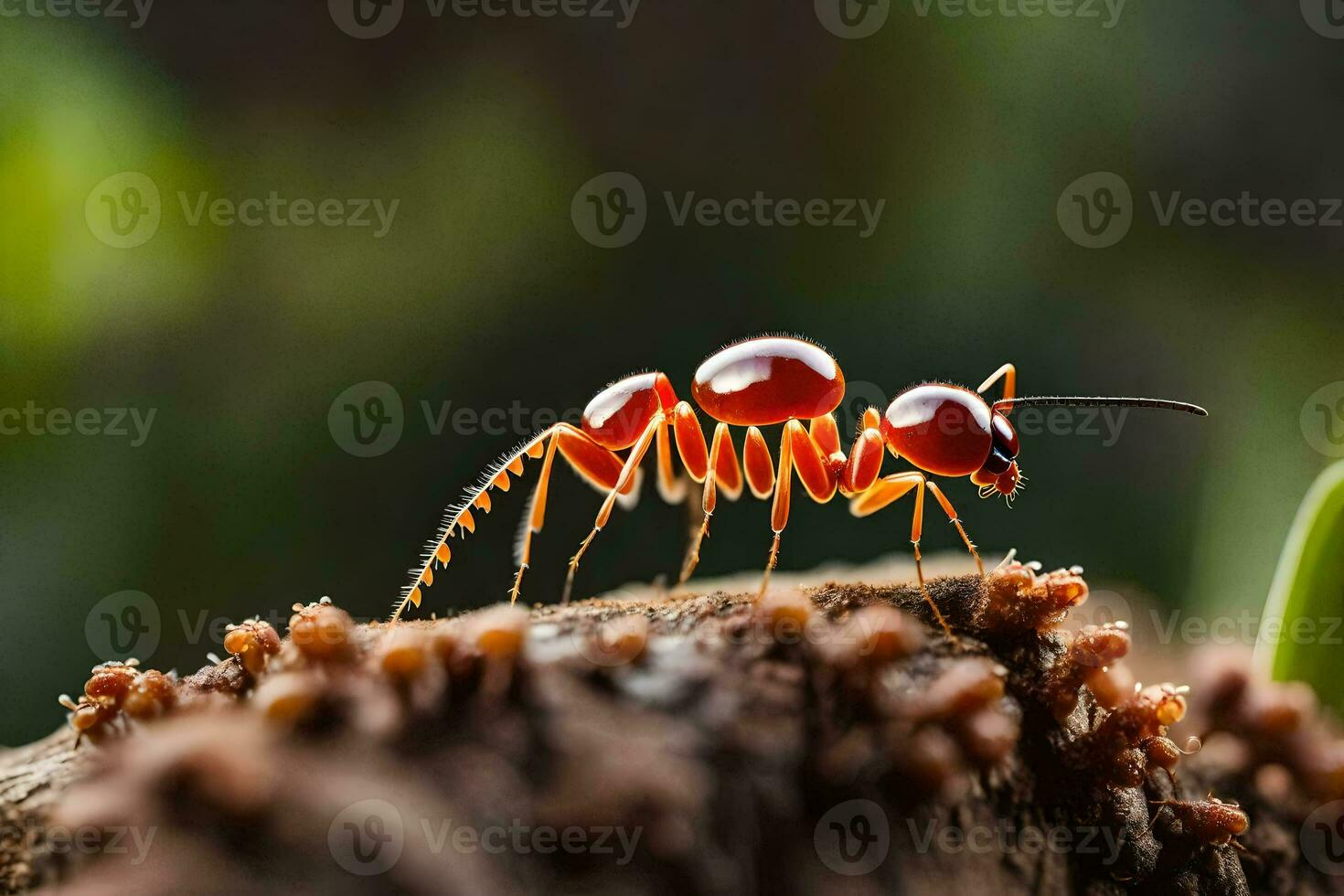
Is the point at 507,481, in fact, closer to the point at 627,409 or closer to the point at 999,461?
the point at 627,409

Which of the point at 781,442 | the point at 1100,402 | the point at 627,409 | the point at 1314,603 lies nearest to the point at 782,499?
the point at 781,442

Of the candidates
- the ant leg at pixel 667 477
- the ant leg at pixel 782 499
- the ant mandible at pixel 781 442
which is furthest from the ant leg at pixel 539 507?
the ant leg at pixel 782 499

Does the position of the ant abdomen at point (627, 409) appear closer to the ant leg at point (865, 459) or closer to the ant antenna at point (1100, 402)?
the ant leg at point (865, 459)

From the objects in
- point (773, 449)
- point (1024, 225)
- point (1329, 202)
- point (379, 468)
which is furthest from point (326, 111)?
point (1329, 202)

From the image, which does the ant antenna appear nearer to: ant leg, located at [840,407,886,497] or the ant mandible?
the ant mandible

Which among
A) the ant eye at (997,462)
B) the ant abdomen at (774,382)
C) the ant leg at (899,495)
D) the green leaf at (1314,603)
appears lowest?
the green leaf at (1314,603)
